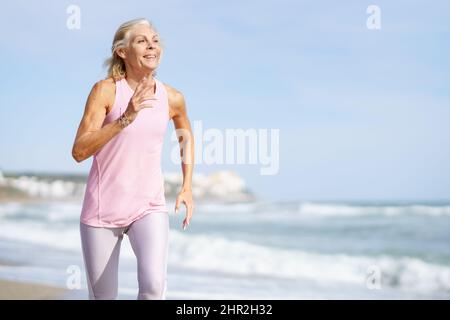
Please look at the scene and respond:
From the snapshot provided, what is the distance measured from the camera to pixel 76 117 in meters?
10.8

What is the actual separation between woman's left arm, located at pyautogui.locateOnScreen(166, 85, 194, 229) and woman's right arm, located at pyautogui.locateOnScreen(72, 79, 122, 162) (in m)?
0.27

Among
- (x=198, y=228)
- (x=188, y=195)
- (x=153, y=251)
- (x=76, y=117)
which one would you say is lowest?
(x=198, y=228)

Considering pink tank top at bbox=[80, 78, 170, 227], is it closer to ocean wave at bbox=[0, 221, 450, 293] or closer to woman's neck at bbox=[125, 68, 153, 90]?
woman's neck at bbox=[125, 68, 153, 90]

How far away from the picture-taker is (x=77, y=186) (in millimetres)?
13289

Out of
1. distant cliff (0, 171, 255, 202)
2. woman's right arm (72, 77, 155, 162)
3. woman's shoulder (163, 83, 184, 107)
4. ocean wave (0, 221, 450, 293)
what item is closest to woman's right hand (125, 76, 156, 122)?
woman's right arm (72, 77, 155, 162)

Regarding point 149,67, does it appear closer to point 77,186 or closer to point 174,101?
point 174,101

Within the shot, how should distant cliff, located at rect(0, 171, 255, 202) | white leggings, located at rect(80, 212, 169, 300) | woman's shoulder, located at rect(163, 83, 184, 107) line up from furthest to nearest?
distant cliff, located at rect(0, 171, 255, 202)
woman's shoulder, located at rect(163, 83, 184, 107)
white leggings, located at rect(80, 212, 169, 300)

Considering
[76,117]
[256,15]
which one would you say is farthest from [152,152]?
[256,15]

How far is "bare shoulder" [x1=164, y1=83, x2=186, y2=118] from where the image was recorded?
273 centimetres

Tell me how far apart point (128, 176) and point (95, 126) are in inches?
8.5

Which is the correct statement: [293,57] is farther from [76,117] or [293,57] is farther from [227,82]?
[76,117]

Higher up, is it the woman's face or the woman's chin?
the woman's face

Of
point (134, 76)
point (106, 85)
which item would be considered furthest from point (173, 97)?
point (106, 85)

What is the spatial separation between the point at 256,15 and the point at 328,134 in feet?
8.14
